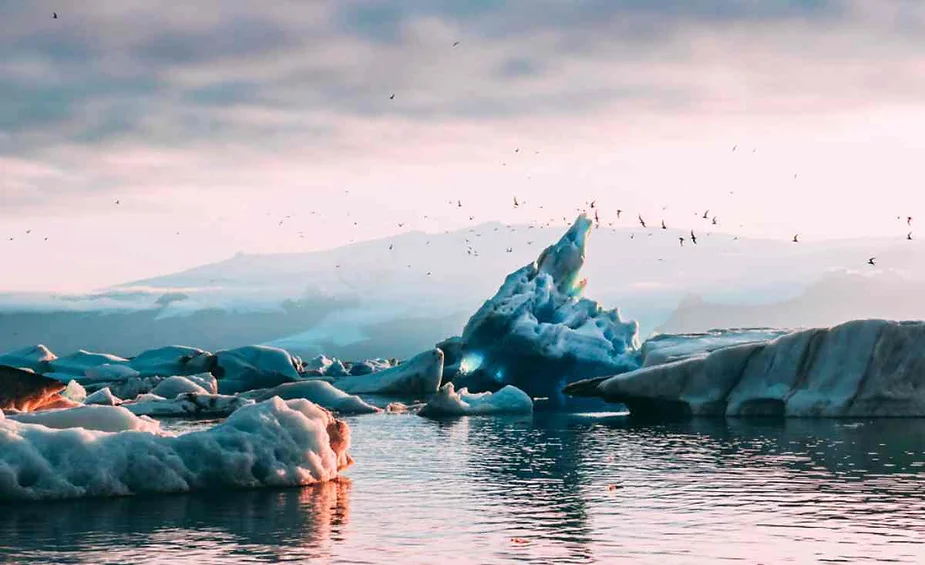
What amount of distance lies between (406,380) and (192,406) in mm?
26441

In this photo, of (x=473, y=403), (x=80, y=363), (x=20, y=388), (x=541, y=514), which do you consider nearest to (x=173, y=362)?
(x=80, y=363)

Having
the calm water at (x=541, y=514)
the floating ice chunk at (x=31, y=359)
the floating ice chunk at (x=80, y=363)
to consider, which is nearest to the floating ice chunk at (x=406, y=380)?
the floating ice chunk at (x=80, y=363)

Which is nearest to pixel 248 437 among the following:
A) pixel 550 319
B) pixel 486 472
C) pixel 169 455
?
pixel 169 455

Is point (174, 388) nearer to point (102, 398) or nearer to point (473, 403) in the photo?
point (102, 398)

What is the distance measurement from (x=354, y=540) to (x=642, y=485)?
8.45 m

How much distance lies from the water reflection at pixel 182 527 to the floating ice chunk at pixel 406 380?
5462cm

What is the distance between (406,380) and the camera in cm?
7656

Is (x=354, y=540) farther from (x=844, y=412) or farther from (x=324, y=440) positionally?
(x=844, y=412)

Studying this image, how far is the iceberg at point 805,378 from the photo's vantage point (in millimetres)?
41812

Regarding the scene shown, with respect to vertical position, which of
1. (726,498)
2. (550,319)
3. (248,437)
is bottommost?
(726,498)

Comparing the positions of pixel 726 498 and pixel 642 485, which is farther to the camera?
pixel 642 485

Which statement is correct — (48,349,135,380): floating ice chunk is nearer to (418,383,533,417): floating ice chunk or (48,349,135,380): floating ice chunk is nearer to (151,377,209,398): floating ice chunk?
(151,377,209,398): floating ice chunk

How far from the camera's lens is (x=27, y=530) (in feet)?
56.8

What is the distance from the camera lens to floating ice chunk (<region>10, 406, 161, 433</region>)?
76.5ft
